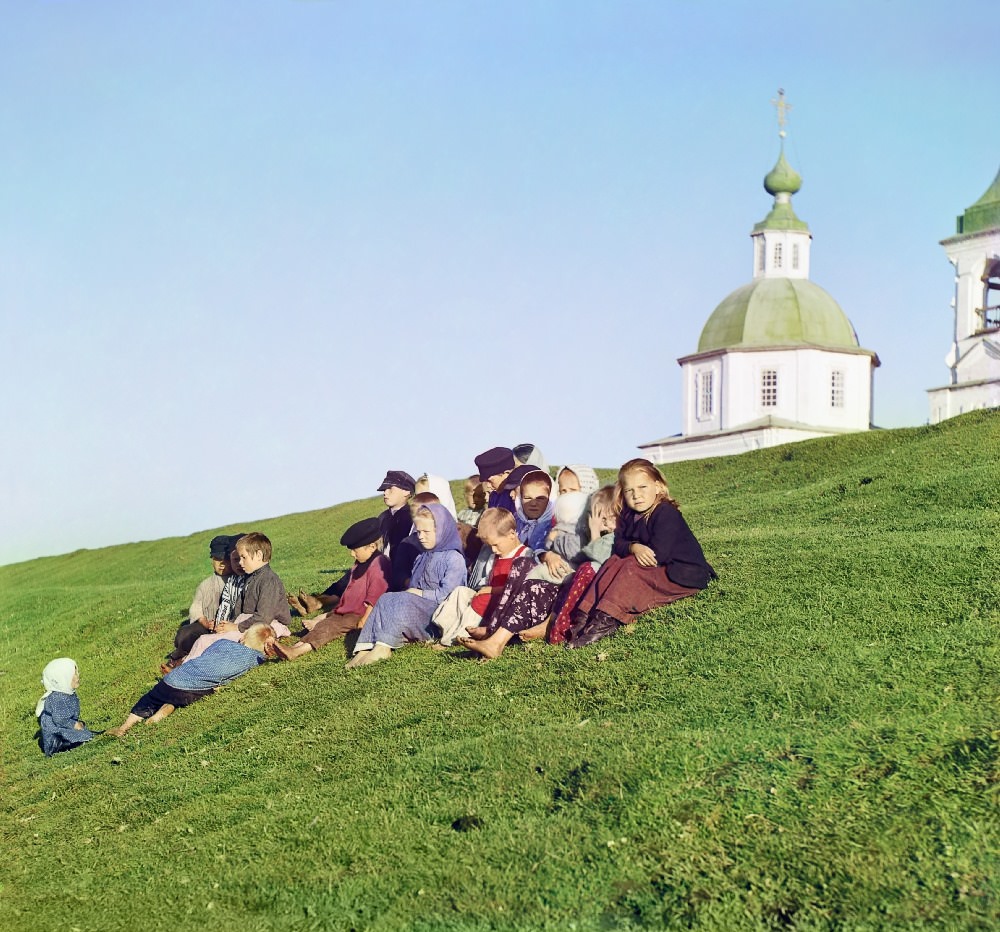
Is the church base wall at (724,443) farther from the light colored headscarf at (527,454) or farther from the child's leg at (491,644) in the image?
the child's leg at (491,644)

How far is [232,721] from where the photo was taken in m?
11.5

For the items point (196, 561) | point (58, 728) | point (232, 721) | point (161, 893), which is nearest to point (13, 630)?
point (196, 561)

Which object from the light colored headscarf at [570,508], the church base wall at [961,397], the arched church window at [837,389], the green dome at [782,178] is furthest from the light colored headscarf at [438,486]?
the green dome at [782,178]

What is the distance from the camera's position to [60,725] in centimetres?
1270

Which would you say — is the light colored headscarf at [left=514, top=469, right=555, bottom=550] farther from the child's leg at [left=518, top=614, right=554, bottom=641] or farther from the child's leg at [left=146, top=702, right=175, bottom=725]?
the child's leg at [left=146, top=702, right=175, bottom=725]

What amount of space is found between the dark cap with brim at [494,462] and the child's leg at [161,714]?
4.15 m

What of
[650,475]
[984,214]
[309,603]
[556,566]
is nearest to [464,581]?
[556,566]

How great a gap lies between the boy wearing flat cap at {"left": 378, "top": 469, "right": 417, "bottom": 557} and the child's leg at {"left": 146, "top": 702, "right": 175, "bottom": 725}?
9.63 feet

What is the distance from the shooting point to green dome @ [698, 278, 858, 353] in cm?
5288

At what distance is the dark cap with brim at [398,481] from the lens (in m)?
15.1

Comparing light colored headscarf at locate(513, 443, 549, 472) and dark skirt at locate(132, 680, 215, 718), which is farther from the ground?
light colored headscarf at locate(513, 443, 549, 472)

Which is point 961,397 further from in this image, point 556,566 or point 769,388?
point 556,566

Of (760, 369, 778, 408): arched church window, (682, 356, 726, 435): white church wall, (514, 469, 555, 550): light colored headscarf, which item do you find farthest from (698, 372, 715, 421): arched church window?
(514, 469, 555, 550): light colored headscarf

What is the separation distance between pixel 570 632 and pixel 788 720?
3.20 meters
